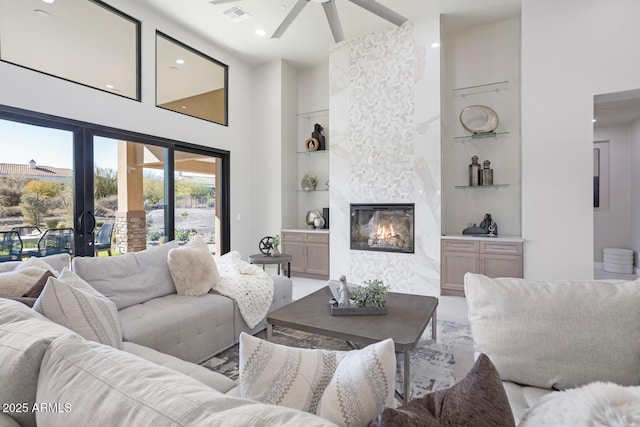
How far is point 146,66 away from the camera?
14.1 feet

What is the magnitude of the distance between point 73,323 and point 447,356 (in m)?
2.56

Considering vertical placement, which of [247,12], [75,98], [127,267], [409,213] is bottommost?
[127,267]

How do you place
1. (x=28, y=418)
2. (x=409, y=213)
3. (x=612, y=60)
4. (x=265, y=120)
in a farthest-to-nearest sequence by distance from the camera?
(x=265, y=120) → (x=409, y=213) → (x=612, y=60) → (x=28, y=418)

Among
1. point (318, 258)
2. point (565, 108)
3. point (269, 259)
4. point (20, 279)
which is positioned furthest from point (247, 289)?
point (565, 108)

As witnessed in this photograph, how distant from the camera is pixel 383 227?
511cm

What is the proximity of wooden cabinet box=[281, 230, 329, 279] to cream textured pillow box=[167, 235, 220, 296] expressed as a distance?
8.87 feet

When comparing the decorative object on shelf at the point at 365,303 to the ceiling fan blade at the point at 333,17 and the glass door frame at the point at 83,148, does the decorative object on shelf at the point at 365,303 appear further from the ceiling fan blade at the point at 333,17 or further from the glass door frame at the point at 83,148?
the glass door frame at the point at 83,148

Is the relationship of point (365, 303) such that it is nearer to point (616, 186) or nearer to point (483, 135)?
point (483, 135)

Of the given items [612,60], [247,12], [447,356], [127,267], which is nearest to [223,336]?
[127,267]

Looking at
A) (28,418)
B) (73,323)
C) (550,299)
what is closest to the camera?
(28,418)

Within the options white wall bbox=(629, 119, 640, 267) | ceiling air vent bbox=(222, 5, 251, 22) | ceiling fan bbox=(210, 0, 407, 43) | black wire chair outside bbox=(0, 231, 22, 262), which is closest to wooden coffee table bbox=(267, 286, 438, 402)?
ceiling fan bbox=(210, 0, 407, 43)

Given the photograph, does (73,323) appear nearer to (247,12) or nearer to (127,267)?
(127,267)

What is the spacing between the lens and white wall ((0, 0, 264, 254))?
3283 millimetres

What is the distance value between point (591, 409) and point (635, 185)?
294 inches
